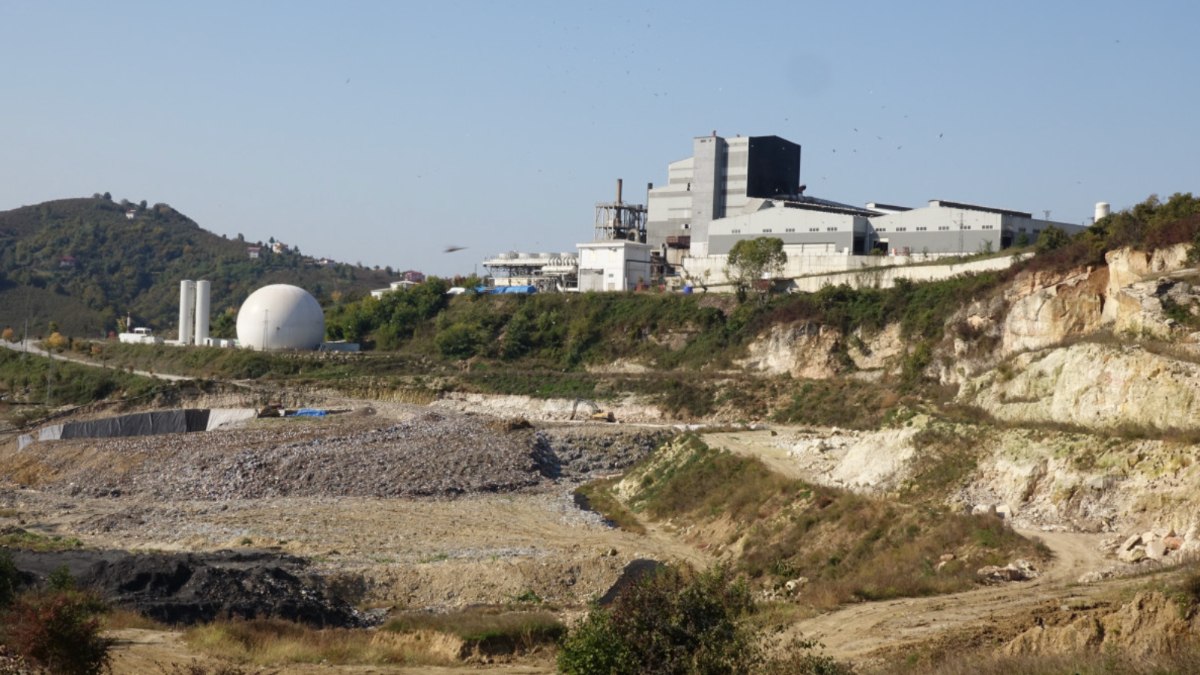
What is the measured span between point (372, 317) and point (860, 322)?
125 feet

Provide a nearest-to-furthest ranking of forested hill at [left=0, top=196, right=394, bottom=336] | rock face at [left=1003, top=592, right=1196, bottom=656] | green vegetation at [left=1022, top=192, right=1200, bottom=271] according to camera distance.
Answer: rock face at [left=1003, top=592, right=1196, bottom=656] < green vegetation at [left=1022, top=192, right=1200, bottom=271] < forested hill at [left=0, top=196, right=394, bottom=336]

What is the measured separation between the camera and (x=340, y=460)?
45.8 m

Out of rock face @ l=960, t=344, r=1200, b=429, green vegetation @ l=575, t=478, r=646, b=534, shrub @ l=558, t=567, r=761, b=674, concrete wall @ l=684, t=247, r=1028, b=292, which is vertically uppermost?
concrete wall @ l=684, t=247, r=1028, b=292

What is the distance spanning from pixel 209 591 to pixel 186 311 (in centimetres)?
7020

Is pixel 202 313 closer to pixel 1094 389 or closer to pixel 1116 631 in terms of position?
pixel 1094 389

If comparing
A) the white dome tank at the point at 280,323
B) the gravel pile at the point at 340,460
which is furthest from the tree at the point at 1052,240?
the white dome tank at the point at 280,323

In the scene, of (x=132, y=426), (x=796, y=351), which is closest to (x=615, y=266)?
(x=796, y=351)

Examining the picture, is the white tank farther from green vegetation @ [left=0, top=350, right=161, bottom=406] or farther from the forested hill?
the forested hill

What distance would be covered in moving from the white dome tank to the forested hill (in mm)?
Result: 45012

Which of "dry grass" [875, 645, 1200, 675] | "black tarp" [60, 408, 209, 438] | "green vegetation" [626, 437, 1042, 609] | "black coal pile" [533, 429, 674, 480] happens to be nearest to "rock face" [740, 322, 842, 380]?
"black coal pile" [533, 429, 674, 480]

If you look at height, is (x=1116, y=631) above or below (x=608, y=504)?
above

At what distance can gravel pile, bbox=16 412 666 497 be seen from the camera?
141ft

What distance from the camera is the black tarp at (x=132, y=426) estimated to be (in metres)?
55.6

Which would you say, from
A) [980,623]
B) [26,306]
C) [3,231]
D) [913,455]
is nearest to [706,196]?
[913,455]
